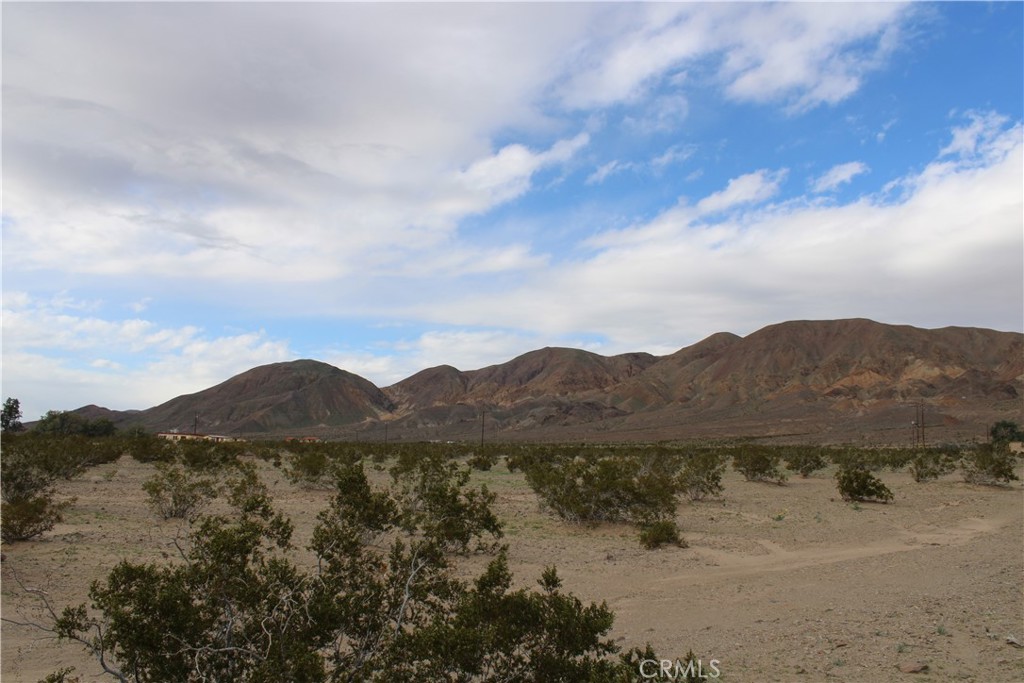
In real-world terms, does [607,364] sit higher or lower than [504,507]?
higher

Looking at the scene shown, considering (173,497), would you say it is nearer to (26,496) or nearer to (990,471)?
(26,496)

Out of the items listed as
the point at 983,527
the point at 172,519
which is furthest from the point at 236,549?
the point at 983,527

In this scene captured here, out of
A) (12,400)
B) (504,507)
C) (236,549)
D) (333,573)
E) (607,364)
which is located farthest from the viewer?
(607,364)

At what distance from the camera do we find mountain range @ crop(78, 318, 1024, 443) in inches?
4048

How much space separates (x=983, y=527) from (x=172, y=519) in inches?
949

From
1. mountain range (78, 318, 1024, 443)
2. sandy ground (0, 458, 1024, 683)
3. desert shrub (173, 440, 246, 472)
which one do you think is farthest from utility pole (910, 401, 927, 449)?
desert shrub (173, 440, 246, 472)

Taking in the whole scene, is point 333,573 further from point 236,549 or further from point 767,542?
point 767,542

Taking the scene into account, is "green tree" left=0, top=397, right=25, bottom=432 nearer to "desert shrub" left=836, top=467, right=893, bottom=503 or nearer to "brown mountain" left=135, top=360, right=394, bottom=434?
"brown mountain" left=135, top=360, right=394, bottom=434

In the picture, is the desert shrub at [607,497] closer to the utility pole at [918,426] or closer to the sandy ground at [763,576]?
the sandy ground at [763,576]

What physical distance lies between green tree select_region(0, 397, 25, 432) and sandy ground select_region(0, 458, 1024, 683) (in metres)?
67.1

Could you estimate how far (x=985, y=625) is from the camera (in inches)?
362

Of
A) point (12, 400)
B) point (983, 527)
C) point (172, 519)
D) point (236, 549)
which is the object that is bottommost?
point (983, 527)

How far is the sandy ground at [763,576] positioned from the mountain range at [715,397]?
216ft

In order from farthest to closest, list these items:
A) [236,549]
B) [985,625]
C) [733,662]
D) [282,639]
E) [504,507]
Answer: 1. [504,507]
2. [985,625]
3. [733,662]
4. [236,549]
5. [282,639]
